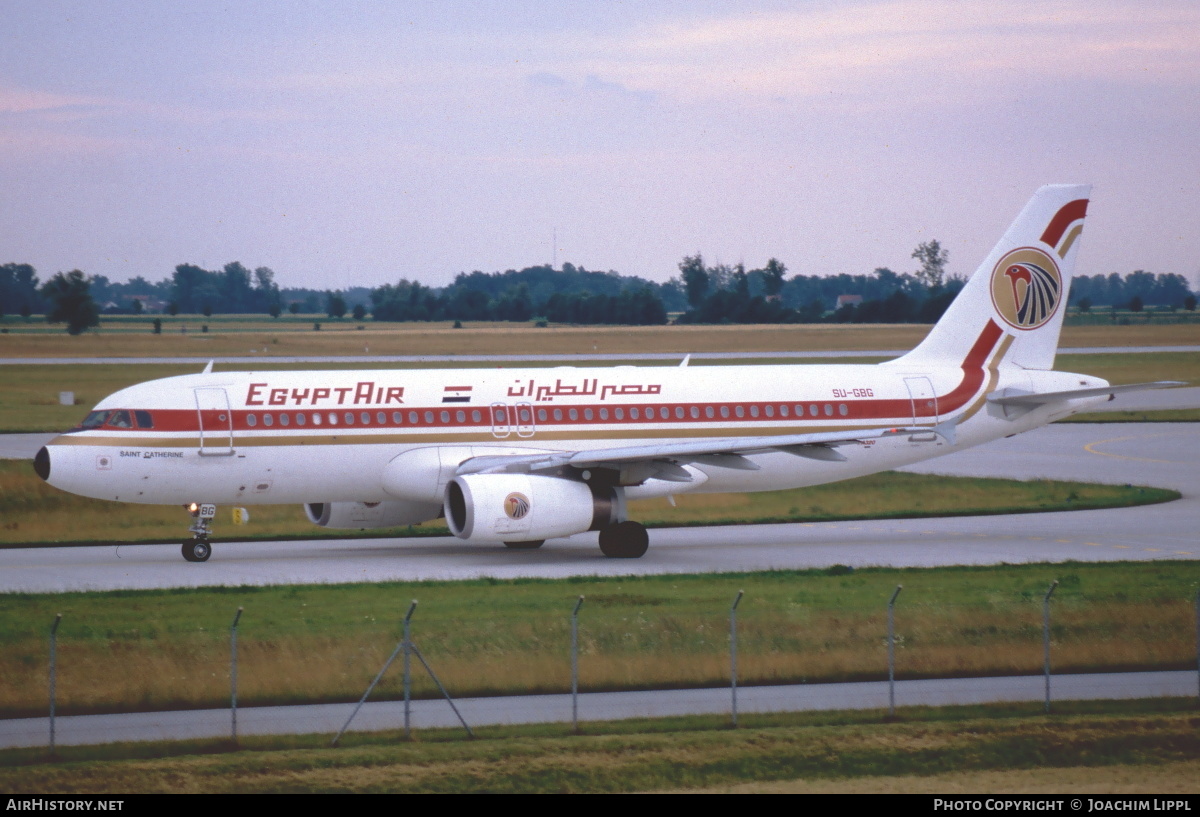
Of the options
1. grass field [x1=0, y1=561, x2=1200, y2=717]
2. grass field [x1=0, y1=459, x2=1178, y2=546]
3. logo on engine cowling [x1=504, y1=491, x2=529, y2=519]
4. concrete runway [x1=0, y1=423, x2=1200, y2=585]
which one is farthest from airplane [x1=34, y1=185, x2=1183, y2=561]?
grass field [x1=0, y1=561, x2=1200, y2=717]

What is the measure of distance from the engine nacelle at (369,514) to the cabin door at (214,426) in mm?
3259

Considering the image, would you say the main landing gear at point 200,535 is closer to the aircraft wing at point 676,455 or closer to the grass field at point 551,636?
the grass field at point 551,636

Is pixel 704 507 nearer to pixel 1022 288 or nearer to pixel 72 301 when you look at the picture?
pixel 1022 288

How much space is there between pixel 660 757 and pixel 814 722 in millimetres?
2928

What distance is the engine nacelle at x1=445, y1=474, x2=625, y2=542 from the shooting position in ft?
107

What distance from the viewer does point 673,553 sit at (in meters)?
36.2

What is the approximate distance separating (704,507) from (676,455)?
12.8m

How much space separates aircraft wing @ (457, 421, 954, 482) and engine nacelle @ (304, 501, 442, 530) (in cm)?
254

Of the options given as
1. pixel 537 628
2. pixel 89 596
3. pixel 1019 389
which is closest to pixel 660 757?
pixel 537 628

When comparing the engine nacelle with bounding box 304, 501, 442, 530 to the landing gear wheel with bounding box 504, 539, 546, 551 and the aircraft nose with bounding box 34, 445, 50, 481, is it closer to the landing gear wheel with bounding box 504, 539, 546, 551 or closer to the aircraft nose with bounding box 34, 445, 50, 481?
the landing gear wheel with bounding box 504, 539, 546, 551

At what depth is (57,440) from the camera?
1304 inches

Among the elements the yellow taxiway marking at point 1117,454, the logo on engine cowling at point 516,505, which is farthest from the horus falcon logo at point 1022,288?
the yellow taxiway marking at point 1117,454
